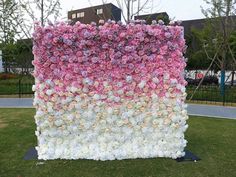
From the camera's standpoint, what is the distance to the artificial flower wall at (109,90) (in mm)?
5215

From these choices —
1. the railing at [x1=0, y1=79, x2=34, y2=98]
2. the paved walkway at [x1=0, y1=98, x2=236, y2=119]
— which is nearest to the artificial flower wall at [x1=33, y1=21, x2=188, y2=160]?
the paved walkway at [x1=0, y1=98, x2=236, y2=119]

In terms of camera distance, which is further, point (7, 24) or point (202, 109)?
point (7, 24)

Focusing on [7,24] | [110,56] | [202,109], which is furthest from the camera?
[7,24]

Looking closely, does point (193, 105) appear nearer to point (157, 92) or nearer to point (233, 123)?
point (233, 123)

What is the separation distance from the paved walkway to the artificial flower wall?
5.31 metres

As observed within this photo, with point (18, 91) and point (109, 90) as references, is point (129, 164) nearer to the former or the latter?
point (109, 90)

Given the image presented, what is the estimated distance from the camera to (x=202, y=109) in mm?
11508

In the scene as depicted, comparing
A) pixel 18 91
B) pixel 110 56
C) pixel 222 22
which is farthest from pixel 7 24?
pixel 110 56

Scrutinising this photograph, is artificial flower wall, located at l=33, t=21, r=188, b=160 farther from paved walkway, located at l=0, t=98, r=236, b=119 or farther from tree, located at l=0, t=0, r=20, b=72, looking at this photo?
tree, located at l=0, t=0, r=20, b=72

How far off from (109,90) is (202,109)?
277 inches

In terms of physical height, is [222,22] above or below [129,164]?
above

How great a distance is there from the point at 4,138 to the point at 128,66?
3.60 metres

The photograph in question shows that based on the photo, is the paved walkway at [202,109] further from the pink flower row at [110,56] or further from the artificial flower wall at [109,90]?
the pink flower row at [110,56]

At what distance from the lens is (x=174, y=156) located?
221 inches
